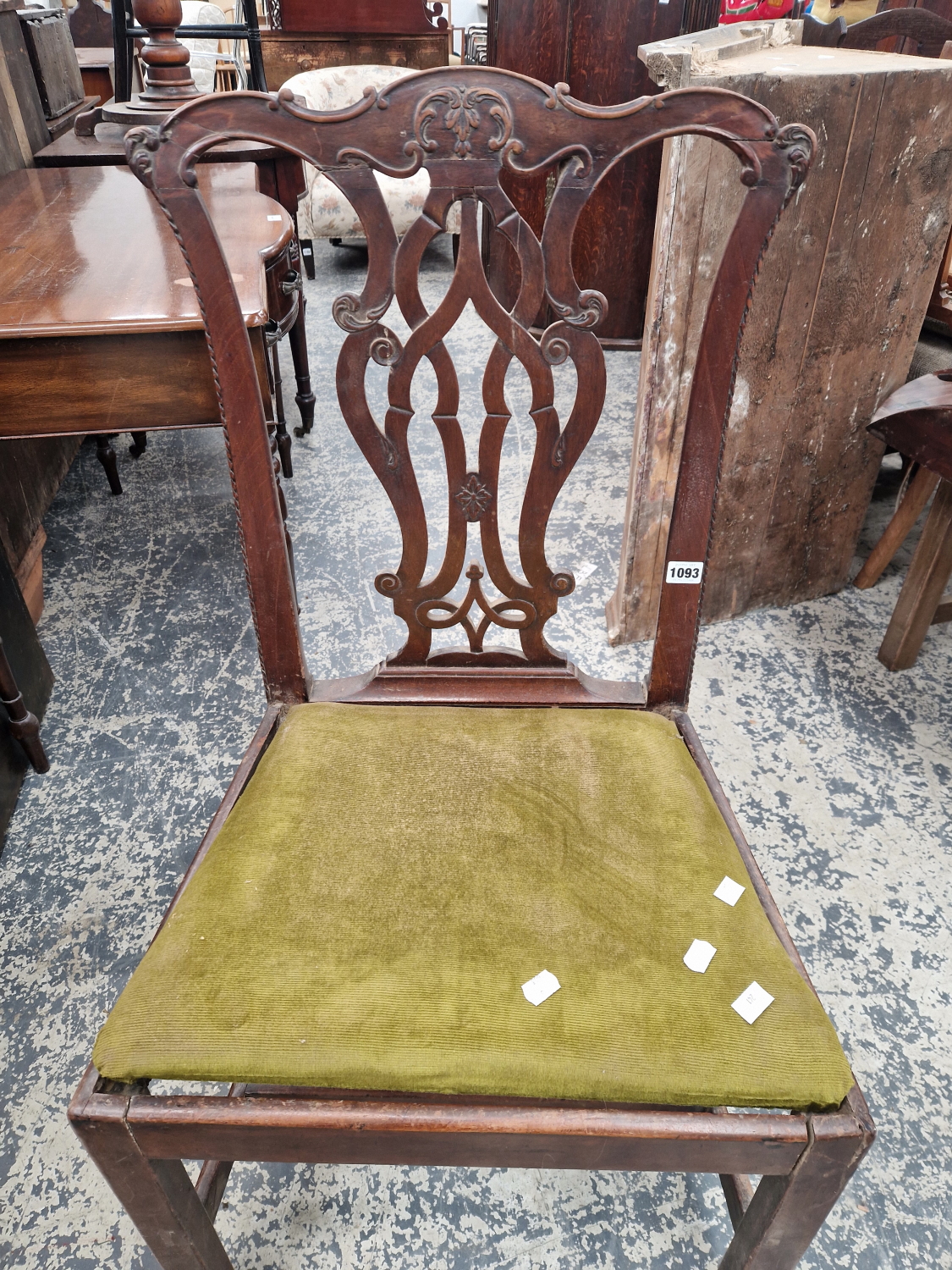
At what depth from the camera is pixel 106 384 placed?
4.47 feet

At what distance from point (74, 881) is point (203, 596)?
2.93 feet

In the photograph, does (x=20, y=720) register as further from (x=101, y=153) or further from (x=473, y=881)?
(x=101, y=153)

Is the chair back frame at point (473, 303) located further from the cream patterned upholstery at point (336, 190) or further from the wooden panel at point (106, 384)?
the cream patterned upholstery at point (336, 190)

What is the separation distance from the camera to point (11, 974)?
4.56 ft

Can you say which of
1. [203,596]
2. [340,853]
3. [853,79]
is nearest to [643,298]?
[853,79]

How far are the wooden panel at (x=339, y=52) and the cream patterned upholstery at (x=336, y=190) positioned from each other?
0.85 metres

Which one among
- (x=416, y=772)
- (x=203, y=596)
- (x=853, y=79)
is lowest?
(x=203, y=596)

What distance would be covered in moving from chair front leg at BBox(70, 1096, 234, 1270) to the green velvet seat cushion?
1.6 inches

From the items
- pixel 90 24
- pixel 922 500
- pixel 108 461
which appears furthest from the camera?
pixel 90 24

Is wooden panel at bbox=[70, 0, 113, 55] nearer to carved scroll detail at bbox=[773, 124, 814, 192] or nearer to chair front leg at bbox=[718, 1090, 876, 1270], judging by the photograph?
carved scroll detail at bbox=[773, 124, 814, 192]

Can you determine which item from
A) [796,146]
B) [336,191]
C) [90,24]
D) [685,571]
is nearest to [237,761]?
[685,571]

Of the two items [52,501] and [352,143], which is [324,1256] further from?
[52,501]

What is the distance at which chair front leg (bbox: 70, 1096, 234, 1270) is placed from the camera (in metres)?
0.73

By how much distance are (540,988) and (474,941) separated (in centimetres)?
8
